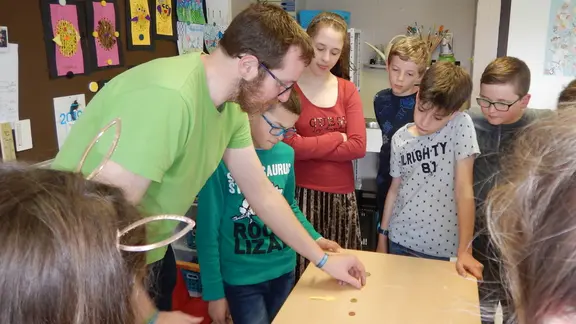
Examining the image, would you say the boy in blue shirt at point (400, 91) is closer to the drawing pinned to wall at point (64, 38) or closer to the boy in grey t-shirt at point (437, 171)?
the boy in grey t-shirt at point (437, 171)

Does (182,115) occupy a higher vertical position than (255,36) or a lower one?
lower

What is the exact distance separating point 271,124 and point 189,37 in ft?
3.75

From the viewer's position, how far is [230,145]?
1.44m

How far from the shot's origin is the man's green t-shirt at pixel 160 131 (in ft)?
3.14

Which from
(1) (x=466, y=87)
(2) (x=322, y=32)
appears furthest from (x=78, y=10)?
(1) (x=466, y=87)

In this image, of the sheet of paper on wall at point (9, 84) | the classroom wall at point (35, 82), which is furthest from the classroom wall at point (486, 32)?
the sheet of paper on wall at point (9, 84)

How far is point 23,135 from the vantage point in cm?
154

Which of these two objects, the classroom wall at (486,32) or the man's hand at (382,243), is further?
the classroom wall at (486,32)

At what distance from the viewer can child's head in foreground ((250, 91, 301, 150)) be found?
162 cm

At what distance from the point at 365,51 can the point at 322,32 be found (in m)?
2.33

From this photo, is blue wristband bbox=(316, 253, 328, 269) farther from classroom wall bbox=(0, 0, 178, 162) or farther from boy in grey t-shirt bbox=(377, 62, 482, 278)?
classroom wall bbox=(0, 0, 178, 162)

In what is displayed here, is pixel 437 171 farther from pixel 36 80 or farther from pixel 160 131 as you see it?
pixel 36 80

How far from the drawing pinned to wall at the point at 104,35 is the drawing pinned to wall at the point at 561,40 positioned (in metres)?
2.38

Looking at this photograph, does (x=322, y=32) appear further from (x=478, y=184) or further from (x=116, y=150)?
(x=116, y=150)
